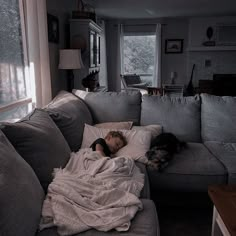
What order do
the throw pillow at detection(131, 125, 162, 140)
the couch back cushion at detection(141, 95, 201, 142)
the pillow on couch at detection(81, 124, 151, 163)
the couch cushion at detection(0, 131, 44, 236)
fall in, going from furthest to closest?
the couch back cushion at detection(141, 95, 201, 142)
the throw pillow at detection(131, 125, 162, 140)
the pillow on couch at detection(81, 124, 151, 163)
the couch cushion at detection(0, 131, 44, 236)

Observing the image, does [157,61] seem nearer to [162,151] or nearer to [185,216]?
[162,151]

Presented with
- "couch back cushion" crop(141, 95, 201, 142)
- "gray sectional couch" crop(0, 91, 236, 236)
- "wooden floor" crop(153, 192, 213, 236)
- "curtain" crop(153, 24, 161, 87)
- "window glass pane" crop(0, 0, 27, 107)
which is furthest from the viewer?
"curtain" crop(153, 24, 161, 87)

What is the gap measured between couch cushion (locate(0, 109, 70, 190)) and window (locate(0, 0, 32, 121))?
771 millimetres

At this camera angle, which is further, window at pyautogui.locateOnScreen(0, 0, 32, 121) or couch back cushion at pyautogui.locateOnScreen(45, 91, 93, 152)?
window at pyautogui.locateOnScreen(0, 0, 32, 121)

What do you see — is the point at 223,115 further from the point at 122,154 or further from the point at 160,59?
the point at 160,59

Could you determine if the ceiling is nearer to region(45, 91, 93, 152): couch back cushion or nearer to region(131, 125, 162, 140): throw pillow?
region(45, 91, 93, 152): couch back cushion

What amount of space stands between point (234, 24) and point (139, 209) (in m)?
6.50

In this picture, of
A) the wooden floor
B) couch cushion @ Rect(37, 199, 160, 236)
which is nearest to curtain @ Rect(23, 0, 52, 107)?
the wooden floor

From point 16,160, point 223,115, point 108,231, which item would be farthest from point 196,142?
point 16,160

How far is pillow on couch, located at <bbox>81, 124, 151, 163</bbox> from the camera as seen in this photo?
75.8 inches

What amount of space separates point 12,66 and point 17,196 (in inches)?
64.4

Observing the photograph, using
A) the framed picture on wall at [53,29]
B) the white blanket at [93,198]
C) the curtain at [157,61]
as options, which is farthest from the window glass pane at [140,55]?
the white blanket at [93,198]

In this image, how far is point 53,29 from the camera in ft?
10.4

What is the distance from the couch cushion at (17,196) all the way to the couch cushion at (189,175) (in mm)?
977
